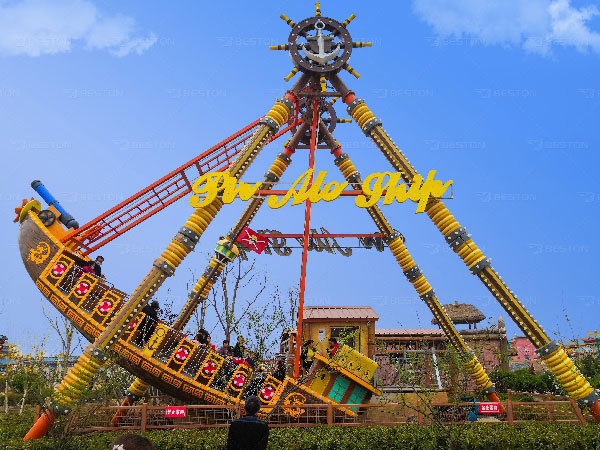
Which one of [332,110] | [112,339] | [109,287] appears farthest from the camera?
[332,110]

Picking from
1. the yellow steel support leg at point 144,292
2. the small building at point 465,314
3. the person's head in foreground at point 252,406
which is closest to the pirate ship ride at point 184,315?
the yellow steel support leg at point 144,292

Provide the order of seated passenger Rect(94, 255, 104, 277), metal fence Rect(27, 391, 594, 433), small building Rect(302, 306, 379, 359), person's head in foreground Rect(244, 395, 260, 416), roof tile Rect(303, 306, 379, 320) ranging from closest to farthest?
1. person's head in foreground Rect(244, 395, 260, 416)
2. metal fence Rect(27, 391, 594, 433)
3. seated passenger Rect(94, 255, 104, 277)
4. small building Rect(302, 306, 379, 359)
5. roof tile Rect(303, 306, 379, 320)

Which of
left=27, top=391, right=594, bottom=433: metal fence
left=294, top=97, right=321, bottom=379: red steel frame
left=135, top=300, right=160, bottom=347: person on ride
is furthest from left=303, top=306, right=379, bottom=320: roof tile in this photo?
left=135, top=300, right=160, bottom=347: person on ride

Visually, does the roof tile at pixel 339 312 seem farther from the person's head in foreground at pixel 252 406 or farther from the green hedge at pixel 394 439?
the person's head in foreground at pixel 252 406

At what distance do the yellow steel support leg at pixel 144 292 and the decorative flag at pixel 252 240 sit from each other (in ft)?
8.88

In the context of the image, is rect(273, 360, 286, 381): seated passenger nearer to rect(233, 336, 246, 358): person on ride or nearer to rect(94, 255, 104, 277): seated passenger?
rect(233, 336, 246, 358): person on ride

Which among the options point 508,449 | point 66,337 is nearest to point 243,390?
point 508,449

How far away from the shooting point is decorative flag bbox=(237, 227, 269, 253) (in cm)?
1479

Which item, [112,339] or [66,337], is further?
[66,337]

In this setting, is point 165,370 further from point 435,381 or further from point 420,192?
point 435,381

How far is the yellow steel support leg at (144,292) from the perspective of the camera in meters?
10.2

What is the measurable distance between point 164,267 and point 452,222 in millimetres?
6919

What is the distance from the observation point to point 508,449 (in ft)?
28.4

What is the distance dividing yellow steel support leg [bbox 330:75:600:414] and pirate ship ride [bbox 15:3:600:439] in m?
0.02
